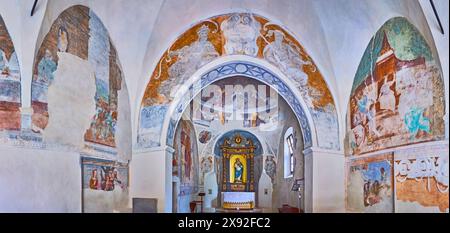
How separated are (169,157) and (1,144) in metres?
4.40

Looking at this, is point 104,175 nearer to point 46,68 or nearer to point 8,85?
point 46,68

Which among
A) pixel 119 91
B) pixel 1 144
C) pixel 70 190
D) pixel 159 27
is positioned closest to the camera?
pixel 1 144

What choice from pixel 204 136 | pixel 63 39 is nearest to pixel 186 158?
pixel 204 136

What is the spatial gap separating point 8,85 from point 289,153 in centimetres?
1016

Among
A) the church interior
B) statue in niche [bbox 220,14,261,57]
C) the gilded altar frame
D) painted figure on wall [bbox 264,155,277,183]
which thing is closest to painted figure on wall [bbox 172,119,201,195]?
the church interior

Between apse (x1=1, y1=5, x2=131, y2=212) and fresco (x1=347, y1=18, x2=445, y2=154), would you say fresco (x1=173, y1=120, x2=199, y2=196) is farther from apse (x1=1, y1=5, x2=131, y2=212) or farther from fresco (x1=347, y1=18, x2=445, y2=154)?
fresco (x1=347, y1=18, x2=445, y2=154)

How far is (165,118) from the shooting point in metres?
8.32

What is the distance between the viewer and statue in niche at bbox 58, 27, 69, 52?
5.34m

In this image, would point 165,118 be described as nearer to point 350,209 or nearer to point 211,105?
point 350,209

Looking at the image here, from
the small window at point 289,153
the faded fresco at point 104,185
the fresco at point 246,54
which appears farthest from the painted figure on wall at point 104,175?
the small window at point 289,153

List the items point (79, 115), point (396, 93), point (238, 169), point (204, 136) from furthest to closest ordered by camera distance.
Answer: point (238, 169)
point (204, 136)
point (396, 93)
point (79, 115)

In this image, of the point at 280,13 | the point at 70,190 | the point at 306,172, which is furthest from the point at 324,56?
the point at 70,190

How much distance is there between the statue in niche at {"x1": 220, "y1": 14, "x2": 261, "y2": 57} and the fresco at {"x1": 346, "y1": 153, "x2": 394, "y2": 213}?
3.20 m

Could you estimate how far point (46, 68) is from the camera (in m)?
5.04
